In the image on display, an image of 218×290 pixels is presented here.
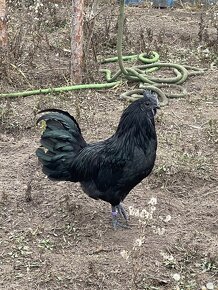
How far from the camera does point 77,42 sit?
734 centimetres

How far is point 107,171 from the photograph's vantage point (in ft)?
14.8

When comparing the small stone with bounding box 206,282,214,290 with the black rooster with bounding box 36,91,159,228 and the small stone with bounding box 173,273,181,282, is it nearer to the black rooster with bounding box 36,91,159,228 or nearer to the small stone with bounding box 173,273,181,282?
the small stone with bounding box 173,273,181,282

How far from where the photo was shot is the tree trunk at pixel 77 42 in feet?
23.7

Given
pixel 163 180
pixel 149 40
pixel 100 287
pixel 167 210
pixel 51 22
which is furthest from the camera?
pixel 51 22

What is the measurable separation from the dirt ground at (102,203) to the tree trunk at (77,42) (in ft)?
0.39

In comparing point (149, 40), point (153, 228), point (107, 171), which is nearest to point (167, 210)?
point (153, 228)

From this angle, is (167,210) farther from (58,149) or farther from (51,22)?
(51,22)

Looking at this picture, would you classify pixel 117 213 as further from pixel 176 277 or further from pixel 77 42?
pixel 77 42

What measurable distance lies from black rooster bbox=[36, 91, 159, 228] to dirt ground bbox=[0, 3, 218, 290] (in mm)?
291

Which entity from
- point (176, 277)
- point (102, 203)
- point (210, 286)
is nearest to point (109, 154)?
point (102, 203)

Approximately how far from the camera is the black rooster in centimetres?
445

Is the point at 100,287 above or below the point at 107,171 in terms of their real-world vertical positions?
below

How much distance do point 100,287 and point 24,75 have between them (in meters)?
4.05

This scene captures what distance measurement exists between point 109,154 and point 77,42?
3.14 metres
